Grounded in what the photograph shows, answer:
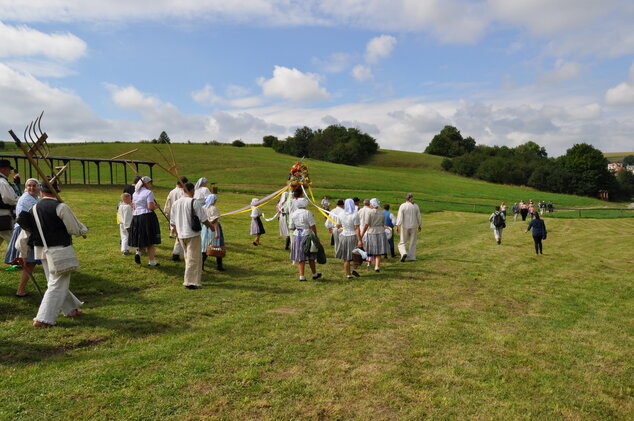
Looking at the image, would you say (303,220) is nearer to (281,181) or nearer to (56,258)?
(56,258)

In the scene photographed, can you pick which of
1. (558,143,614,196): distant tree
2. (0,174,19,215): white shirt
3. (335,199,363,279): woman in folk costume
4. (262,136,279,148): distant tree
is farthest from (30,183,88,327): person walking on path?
Answer: (262,136,279,148): distant tree

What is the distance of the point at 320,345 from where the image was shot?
6508 mm

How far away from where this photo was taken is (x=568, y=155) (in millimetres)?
96438

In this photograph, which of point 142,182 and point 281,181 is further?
point 281,181

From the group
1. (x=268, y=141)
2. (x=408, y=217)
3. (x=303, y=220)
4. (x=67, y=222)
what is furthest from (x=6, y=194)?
(x=268, y=141)

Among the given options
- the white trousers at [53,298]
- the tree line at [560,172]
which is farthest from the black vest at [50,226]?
the tree line at [560,172]

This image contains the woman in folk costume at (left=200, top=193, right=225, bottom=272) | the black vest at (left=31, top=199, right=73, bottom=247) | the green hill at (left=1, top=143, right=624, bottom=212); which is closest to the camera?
the black vest at (left=31, top=199, right=73, bottom=247)

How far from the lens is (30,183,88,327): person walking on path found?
6898 millimetres

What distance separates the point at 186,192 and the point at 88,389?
559cm

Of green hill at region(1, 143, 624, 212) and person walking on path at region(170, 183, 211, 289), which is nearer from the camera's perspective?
person walking on path at region(170, 183, 211, 289)

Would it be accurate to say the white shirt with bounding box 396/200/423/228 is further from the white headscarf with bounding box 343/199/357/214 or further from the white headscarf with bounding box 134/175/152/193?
the white headscarf with bounding box 134/175/152/193

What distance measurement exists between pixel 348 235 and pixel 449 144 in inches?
5212

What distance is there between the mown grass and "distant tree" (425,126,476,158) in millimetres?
128948

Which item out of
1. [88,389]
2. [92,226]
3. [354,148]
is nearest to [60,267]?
[88,389]
